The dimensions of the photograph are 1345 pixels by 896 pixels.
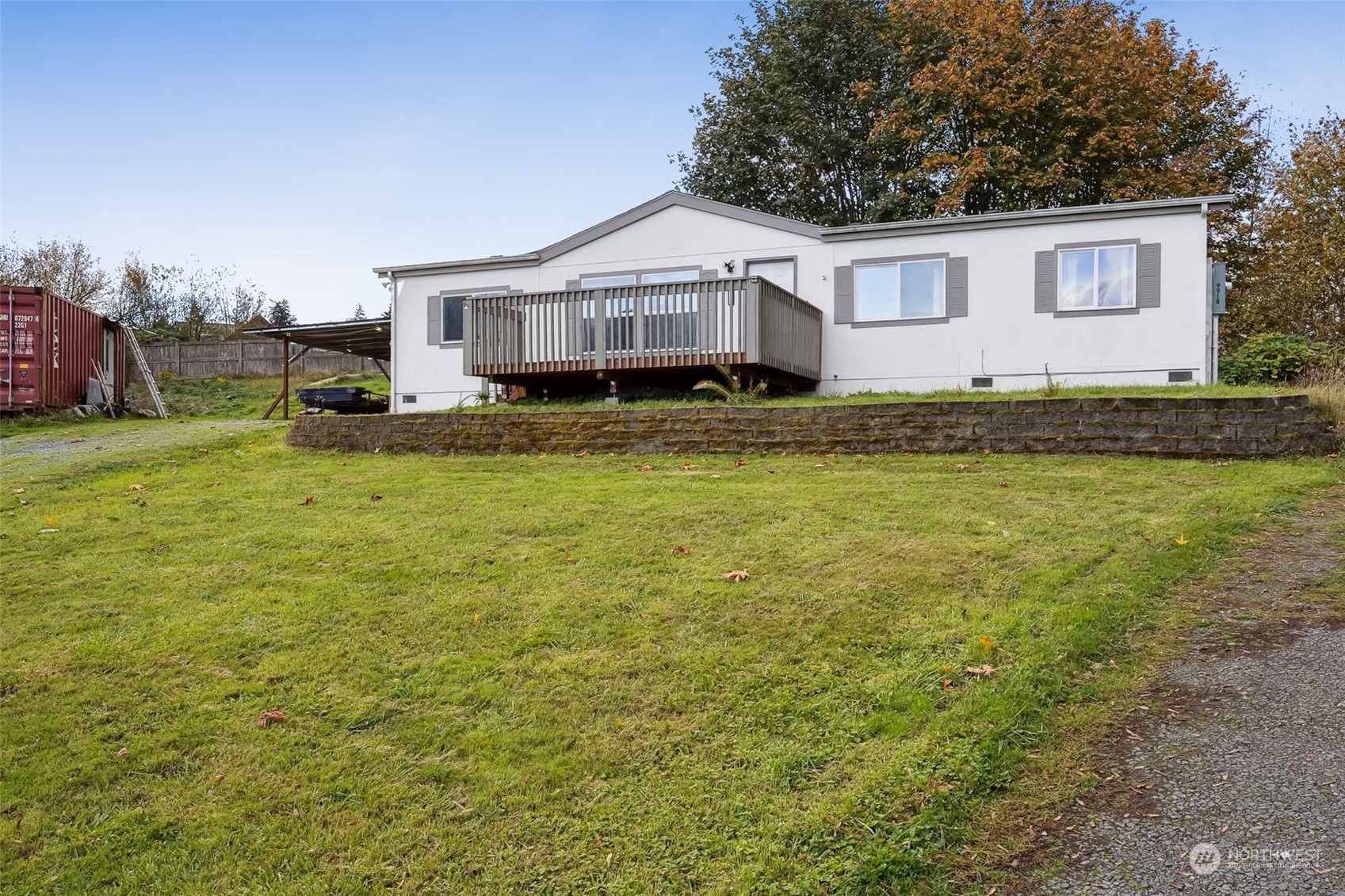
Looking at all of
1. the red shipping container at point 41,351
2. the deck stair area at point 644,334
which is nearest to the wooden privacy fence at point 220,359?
the red shipping container at point 41,351

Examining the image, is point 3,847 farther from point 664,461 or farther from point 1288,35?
point 1288,35

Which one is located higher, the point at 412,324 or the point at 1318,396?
the point at 412,324

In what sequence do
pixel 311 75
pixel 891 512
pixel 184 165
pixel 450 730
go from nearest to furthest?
pixel 450 730 < pixel 891 512 < pixel 311 75 < pixel 184 165

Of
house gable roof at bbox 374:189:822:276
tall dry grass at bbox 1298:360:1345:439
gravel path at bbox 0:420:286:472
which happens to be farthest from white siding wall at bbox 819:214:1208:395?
gravel path at bbox 0:420:286:472

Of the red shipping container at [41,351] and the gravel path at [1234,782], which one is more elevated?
the red shipping container at [41,351]

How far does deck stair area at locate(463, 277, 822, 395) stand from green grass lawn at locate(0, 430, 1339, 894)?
20.8ft

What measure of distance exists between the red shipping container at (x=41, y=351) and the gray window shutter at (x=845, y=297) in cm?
1623

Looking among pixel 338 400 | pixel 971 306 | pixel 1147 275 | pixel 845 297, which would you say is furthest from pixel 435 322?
pixel 1147 275

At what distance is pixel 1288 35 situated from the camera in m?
15.5

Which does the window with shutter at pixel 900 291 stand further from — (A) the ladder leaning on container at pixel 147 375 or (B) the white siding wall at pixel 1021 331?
(A) the ladder leaning on container at pixel 147 375

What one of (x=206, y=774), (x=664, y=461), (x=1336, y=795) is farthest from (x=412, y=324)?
(x=1336, y=795)

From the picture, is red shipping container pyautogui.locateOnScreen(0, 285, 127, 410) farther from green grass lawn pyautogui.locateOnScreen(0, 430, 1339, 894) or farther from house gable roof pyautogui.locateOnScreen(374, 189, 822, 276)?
green grass lawn pyautogui.locateOnScreen(0, 430, 1339, 894)

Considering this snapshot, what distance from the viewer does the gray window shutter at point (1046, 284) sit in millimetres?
16359

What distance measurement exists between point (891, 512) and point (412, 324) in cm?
1329
